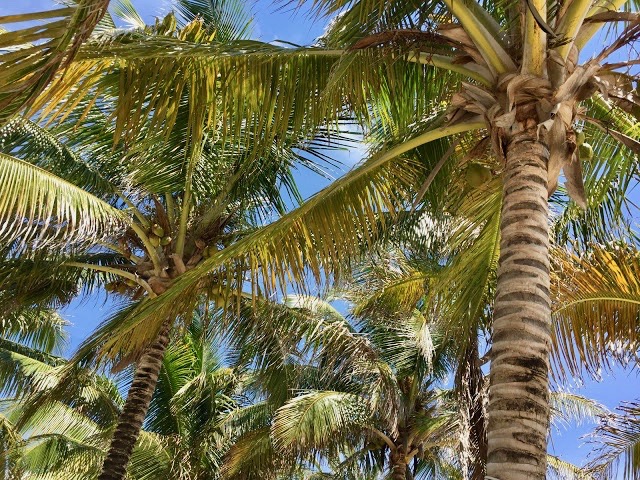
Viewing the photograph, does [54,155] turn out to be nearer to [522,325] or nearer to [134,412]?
[134,412]

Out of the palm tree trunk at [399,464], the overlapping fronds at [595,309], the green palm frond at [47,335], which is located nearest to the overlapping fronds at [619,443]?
the overlapping fronds at [595,309]

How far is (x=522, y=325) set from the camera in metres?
4.16

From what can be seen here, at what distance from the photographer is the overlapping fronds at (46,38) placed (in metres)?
1.79

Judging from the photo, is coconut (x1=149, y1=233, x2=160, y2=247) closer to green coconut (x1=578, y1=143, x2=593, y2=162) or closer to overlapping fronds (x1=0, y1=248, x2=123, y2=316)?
overlapping fronds (x1=0, y1=248, x2=123, y2=316)

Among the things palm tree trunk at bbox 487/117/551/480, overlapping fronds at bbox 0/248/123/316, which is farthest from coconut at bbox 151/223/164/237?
palm tree trunk at bbox 487/117/551/480

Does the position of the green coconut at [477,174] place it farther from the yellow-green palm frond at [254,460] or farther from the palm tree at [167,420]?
the palm tree at [167,420]

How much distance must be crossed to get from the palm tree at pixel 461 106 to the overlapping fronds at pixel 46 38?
7.34 feet

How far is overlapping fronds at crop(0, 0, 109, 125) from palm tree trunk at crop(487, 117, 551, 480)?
9.34ft

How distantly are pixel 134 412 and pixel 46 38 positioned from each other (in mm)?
7909

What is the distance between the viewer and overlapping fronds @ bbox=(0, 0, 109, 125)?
179 centimetres

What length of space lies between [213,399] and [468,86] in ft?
43.2

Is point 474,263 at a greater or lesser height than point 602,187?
lesser

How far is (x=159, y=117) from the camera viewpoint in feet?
19.5

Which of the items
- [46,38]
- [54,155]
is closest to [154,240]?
[54,155]
